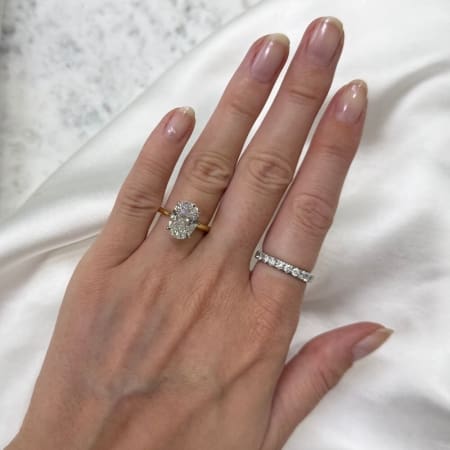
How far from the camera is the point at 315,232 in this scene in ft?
2.24

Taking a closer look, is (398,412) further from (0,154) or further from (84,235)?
(0,154)

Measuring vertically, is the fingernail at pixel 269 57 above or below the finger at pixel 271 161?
above

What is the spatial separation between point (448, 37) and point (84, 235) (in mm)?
572

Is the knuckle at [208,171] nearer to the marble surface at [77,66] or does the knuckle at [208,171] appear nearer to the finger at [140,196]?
the finger at [140,196]

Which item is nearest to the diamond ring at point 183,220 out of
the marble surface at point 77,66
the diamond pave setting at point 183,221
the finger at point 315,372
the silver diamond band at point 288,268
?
the diamond pave setting at point 183,221

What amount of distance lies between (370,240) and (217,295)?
219 millimetres

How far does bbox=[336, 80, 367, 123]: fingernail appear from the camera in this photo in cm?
66

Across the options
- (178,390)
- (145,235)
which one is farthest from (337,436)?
(145,235)

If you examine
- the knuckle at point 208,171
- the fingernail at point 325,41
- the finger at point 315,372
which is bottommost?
the finger at point 315,372

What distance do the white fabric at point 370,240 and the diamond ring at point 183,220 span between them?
0.13 m

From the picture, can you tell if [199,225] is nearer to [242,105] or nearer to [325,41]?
[242,105]

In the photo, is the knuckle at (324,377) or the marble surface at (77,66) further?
the marble surface at (77,66)

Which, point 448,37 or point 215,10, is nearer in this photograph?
point 448,37

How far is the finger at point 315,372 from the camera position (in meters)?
0.66
